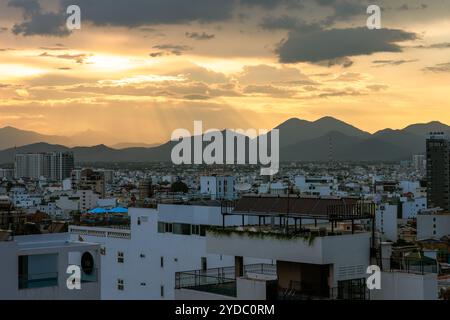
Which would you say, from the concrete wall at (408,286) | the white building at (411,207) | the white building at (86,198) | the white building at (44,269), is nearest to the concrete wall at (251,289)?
the concrete wall at (408,286)

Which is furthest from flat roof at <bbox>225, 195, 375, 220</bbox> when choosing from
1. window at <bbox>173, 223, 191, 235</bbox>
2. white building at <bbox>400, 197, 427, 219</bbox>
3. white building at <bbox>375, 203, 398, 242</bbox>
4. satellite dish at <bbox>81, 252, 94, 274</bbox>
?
white building at <bbox>400, 197, 427, 219</bbox>

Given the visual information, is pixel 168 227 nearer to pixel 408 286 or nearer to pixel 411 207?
pixel 408 286

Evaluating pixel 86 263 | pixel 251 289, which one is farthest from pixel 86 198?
pixel 251 289

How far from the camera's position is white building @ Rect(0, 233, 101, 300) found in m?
15.6

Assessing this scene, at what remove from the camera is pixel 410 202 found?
120875mm

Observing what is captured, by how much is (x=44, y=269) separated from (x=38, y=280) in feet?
1.08

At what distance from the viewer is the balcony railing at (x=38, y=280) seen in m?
16.0

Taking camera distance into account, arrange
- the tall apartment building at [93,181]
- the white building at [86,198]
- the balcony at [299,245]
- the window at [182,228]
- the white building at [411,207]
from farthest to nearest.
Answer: the tall apartment building at [93,181] → the white building at [86,198] → the white building at [411,207] → the window at [182,228] → the balcony at [299,245]

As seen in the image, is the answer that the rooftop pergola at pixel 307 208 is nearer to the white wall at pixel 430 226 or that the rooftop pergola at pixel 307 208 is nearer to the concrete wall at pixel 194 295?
the concrete wall at pixel 194 295

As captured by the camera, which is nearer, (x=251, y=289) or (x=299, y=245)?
(x=251, y=289)

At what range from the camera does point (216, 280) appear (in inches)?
531

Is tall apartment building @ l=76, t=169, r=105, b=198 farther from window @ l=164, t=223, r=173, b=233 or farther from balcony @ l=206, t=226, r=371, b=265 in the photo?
balcony @ l=206, t=226, r=371, b=265
